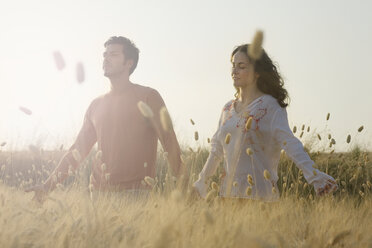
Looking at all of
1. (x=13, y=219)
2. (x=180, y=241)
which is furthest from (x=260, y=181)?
(x=13, y=219)

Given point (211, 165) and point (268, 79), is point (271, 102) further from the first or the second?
point (211, 165)

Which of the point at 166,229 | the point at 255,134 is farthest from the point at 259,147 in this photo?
the point at 166,229

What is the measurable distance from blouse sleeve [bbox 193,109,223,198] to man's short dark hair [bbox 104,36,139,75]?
4.88ft

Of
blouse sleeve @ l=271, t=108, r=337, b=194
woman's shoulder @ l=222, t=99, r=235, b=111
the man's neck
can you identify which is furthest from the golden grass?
the man's neck

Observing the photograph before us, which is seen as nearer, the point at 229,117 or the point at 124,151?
the point at 229,117

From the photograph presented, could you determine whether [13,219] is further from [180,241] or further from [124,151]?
[124,151]

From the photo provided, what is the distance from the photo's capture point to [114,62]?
4375 mm

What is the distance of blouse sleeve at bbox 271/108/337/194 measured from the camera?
8.52 feet

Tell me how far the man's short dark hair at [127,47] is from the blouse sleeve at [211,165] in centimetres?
149

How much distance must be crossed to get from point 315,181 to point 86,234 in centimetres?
140

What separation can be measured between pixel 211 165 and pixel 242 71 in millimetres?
750

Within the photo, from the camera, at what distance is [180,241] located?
1890 mm

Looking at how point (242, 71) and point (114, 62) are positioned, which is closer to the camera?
point (242, 71)

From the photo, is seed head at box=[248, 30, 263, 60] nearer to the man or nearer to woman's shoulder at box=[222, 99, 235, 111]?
woman's shoulder at box=[222, 99, 235, 111]
